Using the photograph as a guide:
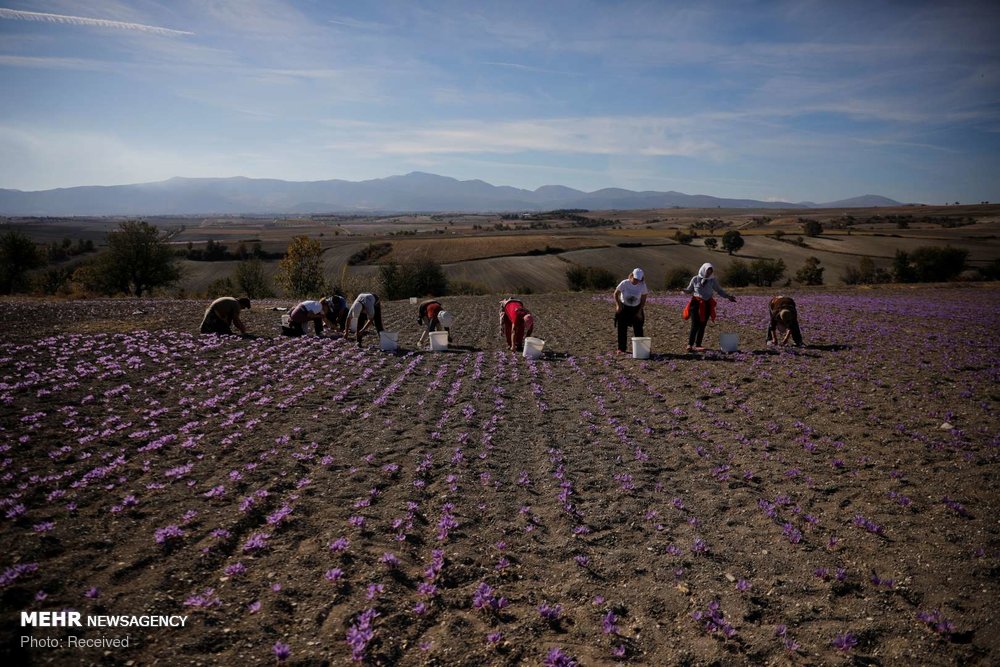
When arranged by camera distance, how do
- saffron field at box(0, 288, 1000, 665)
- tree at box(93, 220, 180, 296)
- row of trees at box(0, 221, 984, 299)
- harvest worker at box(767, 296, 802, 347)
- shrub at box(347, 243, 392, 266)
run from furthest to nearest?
shrub at box(347, 243, 392, 266)
row of trees at box(0, 221, 984, 299)
tree at box(93, 220, 180, 296)
harvest worker at box(767, 296, 802, 347)
saffron field at box(0, 288, 1000, 665)

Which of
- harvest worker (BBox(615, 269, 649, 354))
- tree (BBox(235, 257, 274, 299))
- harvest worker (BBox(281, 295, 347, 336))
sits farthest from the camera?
tree (BBox(235, 257, 274, 299))

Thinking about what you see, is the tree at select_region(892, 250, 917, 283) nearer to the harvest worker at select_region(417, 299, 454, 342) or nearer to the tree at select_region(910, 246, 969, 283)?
the tree at select_region(910, 246, 969, 283)

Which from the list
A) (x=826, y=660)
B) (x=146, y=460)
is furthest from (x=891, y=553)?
(x=146, y=460)

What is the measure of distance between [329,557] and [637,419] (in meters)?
7.31

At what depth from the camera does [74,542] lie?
5.98 metres

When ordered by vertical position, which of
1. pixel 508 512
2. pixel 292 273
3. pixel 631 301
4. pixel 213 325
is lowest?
pixel 508 512

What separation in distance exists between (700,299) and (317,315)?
1497 cm

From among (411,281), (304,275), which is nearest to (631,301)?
(411,281)

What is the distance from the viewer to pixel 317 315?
66.8 ft

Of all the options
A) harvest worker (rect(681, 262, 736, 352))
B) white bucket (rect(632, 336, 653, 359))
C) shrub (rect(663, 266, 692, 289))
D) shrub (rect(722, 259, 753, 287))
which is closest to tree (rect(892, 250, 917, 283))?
shrub (rect(722, 259, 753, 287))

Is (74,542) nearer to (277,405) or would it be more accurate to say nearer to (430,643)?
(430,643)

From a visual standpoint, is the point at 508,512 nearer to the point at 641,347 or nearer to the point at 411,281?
the point at 641,347

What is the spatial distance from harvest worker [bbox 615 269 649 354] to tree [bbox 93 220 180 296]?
4777cm

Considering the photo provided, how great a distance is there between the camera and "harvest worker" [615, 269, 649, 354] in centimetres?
1580
